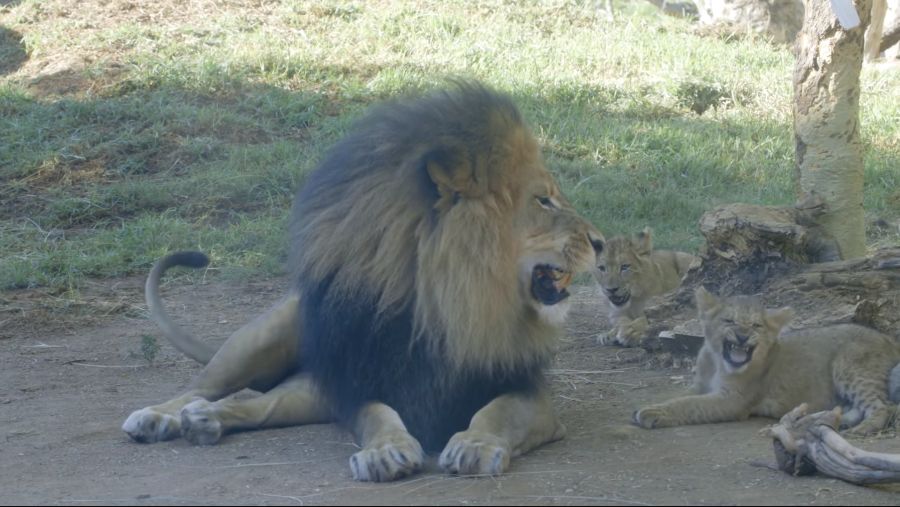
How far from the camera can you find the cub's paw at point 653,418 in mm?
4262

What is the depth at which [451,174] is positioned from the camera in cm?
364

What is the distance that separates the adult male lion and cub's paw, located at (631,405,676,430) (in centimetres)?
39

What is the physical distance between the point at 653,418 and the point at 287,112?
19.6ft

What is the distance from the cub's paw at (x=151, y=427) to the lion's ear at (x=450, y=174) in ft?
4.43

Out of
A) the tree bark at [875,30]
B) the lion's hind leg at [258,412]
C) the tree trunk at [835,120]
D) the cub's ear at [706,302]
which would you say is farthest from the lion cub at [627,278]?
the tree bark at [875,30]

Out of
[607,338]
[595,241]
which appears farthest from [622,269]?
[595,241]

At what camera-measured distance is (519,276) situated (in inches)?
147

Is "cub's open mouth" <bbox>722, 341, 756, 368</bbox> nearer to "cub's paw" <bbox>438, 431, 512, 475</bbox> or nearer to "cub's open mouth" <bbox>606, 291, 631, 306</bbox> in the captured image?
"cub's paw" <bbox>438, 431, 512, 475</bbox>

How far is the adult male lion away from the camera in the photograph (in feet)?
11.9

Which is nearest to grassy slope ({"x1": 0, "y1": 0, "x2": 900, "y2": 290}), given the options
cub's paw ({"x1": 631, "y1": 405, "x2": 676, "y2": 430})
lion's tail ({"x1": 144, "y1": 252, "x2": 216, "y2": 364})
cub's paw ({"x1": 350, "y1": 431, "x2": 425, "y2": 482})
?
lion's tail ({"x1": 144, "y1": 252, "x2": 216, "y2": 364})

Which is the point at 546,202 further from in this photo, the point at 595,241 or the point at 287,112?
the point at 287,112

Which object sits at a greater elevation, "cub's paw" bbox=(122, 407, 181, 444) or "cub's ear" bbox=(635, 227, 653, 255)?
"cub's ear" bbox=(635, 227, 653, 255)

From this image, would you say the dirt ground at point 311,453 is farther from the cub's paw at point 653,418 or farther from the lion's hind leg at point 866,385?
Result: the lion's hind leg at point 866,385

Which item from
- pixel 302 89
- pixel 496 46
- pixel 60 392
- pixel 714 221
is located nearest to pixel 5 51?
pixel 302 89
